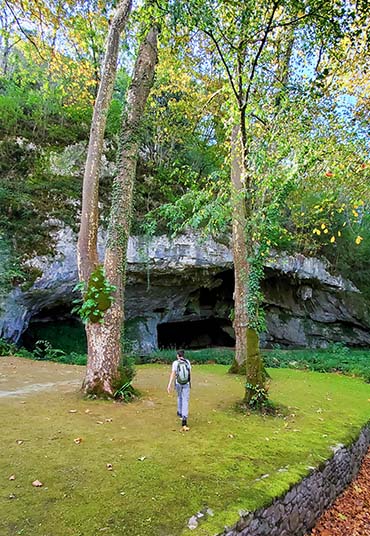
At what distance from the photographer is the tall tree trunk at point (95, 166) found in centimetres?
654

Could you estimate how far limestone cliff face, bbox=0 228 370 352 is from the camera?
11.0m

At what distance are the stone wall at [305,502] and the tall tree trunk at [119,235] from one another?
3.37 meters

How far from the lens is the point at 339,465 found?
4.82 meters

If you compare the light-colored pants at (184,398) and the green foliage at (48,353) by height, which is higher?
the light-colored pants at (184,398)

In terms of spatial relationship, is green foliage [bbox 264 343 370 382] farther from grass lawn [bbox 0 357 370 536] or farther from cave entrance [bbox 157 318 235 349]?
grass lawn [bbox 0 357 370 536]

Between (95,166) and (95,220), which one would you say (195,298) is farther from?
(95,166)

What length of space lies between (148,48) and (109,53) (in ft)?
2.83

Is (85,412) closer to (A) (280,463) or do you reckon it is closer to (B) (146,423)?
(B) (146,423)

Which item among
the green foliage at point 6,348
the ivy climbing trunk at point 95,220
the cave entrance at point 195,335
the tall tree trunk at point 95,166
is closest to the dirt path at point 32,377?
the green foliage at point 6,348

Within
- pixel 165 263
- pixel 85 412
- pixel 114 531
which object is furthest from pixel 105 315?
pixel 165 263

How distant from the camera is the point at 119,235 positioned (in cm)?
672

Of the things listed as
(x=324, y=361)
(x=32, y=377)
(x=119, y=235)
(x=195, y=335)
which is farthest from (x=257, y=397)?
(x=195, y=335)

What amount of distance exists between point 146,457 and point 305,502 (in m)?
1.80

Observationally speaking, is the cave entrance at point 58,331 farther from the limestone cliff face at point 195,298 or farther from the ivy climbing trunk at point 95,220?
the ivy climbing trunk at point 95,220
